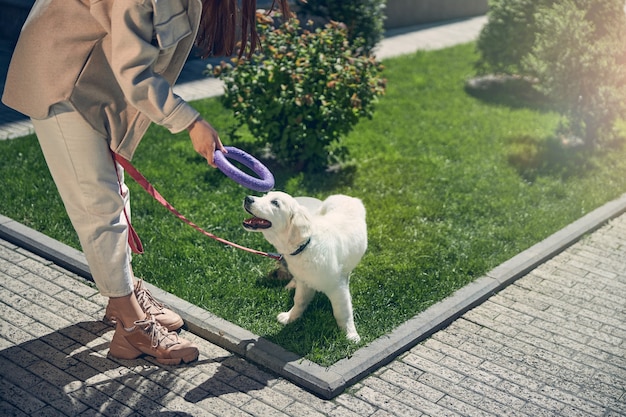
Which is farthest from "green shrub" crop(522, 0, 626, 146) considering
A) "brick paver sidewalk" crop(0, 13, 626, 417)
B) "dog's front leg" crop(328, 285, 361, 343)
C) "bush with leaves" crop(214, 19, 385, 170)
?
"dog's front leg" crop(328, 285, 361, 343)

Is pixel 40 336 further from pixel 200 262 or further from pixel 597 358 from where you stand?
pixel 597 358

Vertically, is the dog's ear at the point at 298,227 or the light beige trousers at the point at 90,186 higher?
the light beige trousers at the point at 90,186

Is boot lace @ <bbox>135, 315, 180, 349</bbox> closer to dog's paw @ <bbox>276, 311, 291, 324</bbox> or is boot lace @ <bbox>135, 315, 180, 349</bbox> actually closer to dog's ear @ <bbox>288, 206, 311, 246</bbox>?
dog's paw @ <bbox>276, 311, 291, 324</bbox>

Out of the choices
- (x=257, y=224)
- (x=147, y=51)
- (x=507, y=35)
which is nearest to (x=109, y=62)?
(x=147, y=51)

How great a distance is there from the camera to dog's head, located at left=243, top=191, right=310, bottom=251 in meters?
4.66

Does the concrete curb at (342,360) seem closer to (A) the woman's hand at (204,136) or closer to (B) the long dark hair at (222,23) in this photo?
(A) the woman's hand at (204,136)

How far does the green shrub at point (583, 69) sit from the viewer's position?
9359mm

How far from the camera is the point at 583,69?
9422mm

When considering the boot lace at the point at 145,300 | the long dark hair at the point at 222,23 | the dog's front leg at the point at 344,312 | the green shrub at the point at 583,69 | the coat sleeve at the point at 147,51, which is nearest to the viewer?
the coat sleeve at the point at 147,51

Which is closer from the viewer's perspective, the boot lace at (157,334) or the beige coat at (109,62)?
the beige coat at (109,62)

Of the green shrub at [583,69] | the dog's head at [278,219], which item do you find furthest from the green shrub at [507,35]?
the dog's head at [278,219]

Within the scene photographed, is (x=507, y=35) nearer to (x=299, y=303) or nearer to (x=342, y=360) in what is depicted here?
(x=299, y=303)

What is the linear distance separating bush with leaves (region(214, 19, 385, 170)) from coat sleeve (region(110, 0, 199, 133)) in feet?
12.4

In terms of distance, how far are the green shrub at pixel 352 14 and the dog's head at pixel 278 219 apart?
A: 766 centimetres
